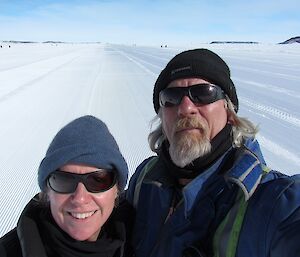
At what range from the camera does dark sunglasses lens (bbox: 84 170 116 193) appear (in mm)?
1711

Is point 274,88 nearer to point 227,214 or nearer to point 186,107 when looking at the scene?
point 186,107

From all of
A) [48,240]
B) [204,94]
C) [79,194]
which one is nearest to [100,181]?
[79,194]

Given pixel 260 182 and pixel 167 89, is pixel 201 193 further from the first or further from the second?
pixel 167 89

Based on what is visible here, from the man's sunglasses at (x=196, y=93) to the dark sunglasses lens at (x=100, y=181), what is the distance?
0.52 metres

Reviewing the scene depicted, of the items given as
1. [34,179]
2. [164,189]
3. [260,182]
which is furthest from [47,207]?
[34,179]

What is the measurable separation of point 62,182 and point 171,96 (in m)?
0.73

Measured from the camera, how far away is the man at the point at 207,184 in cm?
141

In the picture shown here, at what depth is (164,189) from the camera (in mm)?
1864

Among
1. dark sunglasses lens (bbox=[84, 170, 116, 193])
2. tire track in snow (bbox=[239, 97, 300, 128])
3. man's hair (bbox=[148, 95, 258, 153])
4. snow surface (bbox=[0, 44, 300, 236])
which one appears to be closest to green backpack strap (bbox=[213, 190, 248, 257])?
man's hair (bbox=[148, 95, 258, 153])

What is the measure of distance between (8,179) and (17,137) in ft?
5.02

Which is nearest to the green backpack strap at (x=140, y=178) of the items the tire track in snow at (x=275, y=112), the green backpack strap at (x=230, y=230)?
the green backpack strap at (x=230, y=230)

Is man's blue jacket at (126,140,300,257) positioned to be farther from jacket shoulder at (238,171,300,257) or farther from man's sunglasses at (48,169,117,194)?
man's sunglasses at (48,169,117,194)

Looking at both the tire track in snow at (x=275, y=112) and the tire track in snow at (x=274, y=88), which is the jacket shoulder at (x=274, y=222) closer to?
the tire track in snow at (x=275, y=112)

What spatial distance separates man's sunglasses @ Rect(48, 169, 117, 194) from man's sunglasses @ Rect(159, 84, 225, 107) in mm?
554
